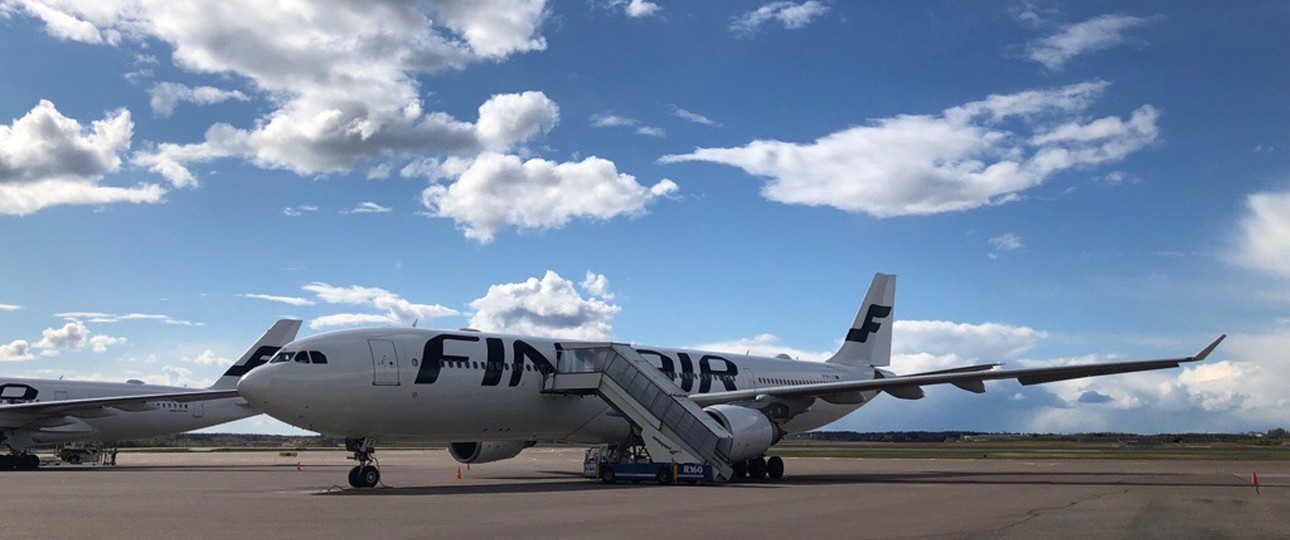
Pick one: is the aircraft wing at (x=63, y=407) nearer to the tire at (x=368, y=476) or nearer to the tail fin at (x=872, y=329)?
the tire at (x=368, y=476)

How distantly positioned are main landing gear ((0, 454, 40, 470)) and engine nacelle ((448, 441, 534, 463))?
2198cm

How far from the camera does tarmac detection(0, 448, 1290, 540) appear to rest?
13.2 m

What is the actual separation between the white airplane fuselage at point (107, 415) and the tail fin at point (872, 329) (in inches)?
882

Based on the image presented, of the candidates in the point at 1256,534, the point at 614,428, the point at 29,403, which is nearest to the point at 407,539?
the point at 1256,534

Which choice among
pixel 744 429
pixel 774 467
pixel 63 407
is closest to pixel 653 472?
pixel 744 429

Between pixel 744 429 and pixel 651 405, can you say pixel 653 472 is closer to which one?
pixel 651 405

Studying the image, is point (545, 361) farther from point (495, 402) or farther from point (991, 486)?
point (991, 486)

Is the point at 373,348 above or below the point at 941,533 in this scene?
above

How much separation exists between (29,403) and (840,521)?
119ft

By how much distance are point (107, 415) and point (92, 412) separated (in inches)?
56.8

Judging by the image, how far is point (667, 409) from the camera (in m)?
27.4

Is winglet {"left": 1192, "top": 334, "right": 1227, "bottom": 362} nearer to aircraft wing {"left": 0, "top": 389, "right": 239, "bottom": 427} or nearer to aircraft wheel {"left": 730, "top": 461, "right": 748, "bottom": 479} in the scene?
aircraft wheel {"left": 730, "top": 461, "right": 748, "bottom": 479}

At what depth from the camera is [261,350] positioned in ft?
168

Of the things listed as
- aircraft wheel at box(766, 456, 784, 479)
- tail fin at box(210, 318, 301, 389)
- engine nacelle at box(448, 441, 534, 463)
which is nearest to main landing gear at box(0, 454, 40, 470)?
tail fin at box(210, 318, 301, 389)
